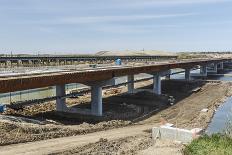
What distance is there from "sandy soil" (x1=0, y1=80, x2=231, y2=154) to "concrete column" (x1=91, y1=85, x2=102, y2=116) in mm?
1425

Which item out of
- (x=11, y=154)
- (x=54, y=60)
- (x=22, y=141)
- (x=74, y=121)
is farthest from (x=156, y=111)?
(x=54, y=60)

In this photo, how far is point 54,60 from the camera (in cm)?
10806

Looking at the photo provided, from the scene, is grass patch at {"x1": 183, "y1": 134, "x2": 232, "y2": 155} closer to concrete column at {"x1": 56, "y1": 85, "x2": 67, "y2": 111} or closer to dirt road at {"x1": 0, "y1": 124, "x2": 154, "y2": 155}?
dirt road at {"x1": 0, "y1": 124, "x2": 154, "y2": 155}

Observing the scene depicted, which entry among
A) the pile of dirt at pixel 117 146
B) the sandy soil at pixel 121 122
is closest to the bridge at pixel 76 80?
the sandy soil at pixel 121 122

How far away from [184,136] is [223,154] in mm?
10629

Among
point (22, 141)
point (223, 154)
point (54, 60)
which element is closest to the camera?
point (223, 154)

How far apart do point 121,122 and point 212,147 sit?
2358 centimetres

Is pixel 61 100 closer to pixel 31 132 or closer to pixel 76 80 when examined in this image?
pixel 76 80

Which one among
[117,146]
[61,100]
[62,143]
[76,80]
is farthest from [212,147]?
[61,100]

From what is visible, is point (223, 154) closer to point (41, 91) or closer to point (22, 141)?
point (22, 141)

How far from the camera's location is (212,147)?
95.2ft

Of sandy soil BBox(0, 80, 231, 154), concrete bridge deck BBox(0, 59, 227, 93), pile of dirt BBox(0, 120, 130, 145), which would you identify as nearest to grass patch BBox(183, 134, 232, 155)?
sandy soil BBox(0, 80, 231, 154)

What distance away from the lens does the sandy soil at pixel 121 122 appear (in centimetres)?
3600

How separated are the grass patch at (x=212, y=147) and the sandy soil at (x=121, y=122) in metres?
3.21
